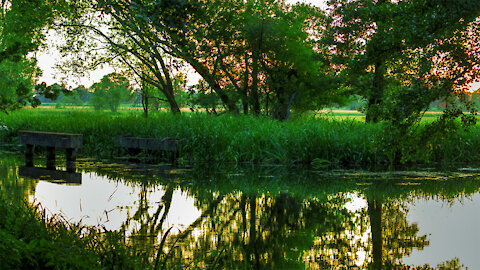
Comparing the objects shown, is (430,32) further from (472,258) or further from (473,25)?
(472,258)

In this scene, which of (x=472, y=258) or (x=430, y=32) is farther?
(x=430, y=32)

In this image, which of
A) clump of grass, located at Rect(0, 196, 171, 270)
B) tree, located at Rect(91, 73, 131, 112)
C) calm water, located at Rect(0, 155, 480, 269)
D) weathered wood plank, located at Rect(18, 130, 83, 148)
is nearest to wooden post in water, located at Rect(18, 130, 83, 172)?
weathered wood plank, located at Rect(18, 130, 83, 148)

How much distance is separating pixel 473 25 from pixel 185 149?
9325 mm

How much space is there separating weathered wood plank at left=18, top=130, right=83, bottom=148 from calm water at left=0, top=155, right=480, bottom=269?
1.42 metres

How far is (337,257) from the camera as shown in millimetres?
5430

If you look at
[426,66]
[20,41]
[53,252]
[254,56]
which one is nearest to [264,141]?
[254,56]

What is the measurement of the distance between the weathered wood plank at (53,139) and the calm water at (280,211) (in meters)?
1.42

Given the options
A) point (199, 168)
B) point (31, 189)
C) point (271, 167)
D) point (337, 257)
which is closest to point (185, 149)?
point (199, 168)

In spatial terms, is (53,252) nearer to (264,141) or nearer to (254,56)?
(264,141)

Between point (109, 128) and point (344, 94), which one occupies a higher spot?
point (344, 94)

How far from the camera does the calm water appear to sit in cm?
555

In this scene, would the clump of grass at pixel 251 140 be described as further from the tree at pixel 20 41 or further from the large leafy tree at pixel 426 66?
the large leafy tree at pixel 426 66

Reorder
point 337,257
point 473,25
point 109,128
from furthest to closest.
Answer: point 109,128 → point 473,25 → point 337,257

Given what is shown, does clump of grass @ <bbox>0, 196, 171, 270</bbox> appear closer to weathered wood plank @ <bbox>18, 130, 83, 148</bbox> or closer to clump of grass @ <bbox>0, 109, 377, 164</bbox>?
weathered wood plank @ <bbox>18, 130, 83, 148</bbox>
